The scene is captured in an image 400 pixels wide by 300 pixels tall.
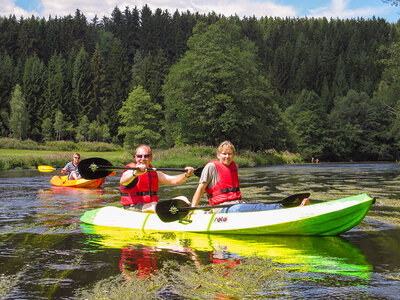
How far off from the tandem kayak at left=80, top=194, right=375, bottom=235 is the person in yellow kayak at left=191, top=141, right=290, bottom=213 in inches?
5.0

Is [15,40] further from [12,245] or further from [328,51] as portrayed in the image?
[12,245]

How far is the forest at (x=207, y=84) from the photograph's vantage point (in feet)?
117

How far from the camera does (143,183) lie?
7.20 m

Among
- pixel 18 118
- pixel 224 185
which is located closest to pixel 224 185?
pixel 224 185

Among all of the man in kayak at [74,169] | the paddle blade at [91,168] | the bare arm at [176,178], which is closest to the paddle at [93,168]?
the paddle blade at [91,168]

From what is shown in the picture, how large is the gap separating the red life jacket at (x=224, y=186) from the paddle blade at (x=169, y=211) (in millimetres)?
542

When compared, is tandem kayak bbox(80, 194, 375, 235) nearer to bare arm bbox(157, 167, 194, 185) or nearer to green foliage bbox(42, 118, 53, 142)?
bare arm bbox(157, 167, 194, 185)

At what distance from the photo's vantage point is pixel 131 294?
3711 mm

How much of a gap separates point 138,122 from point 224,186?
42.3 metres

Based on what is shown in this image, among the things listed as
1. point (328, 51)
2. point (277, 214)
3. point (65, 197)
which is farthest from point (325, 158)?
point (328, 51)

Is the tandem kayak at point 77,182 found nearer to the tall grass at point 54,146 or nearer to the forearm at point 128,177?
the forearm at point 128,177

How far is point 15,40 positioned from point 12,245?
320 feet

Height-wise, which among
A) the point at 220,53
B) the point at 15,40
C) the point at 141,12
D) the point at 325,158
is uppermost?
the point at 141,12

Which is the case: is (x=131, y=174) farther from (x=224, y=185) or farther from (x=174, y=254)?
(x=174, y=254)
